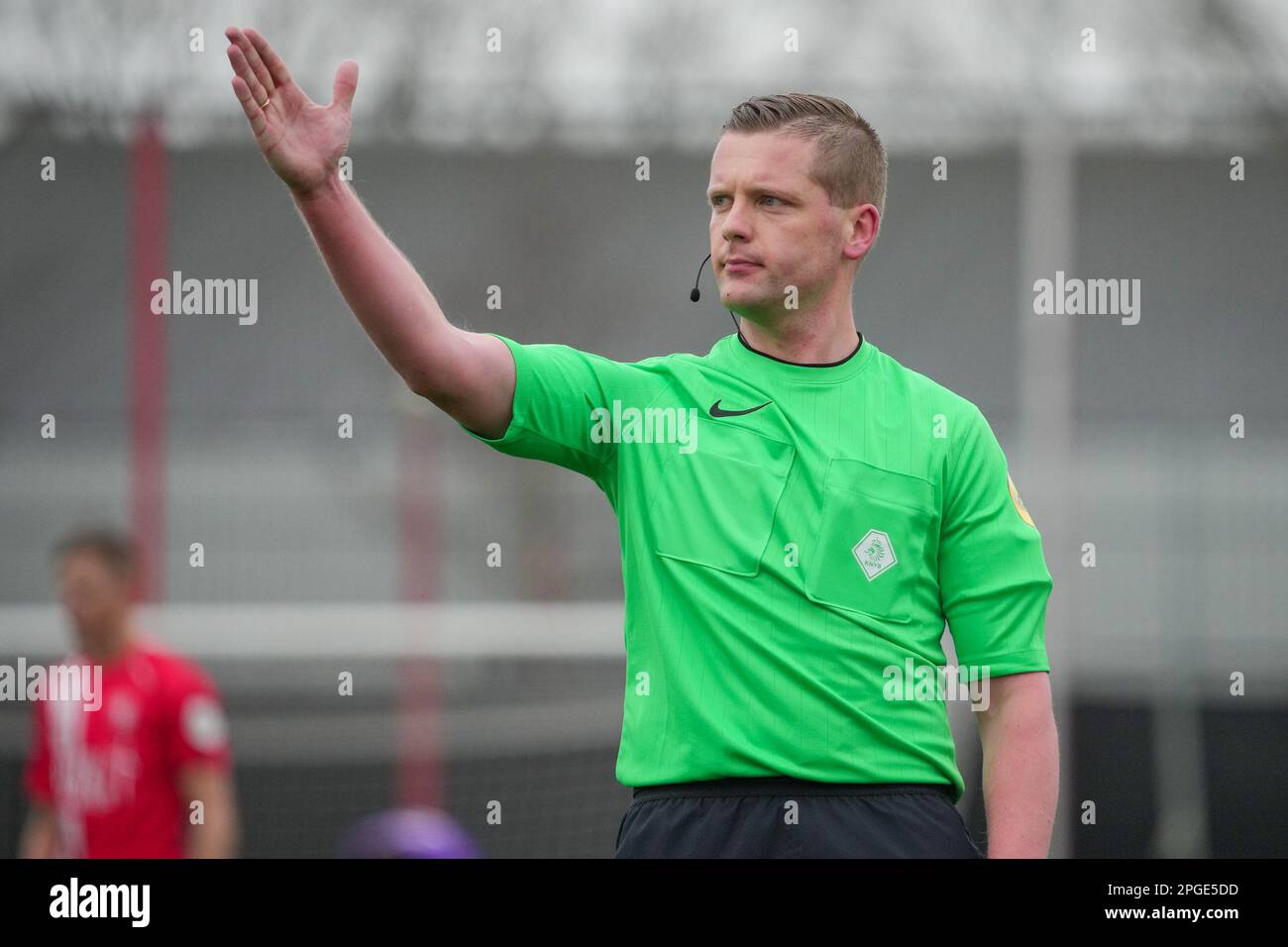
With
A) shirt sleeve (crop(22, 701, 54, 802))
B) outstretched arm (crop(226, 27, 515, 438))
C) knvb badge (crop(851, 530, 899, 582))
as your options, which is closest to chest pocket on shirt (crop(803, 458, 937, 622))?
knvb badge (crop(851, 530, 899, 582))

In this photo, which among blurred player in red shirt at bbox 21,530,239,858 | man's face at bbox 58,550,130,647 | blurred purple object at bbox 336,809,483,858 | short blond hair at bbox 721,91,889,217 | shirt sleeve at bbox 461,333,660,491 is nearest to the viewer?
shirt sleeve at bbox 461,333,660,491

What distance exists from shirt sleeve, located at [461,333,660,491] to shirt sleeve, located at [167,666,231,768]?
3144 millimetres

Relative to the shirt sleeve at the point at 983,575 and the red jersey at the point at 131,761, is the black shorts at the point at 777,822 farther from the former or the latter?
the red jersey at the point at 131,761

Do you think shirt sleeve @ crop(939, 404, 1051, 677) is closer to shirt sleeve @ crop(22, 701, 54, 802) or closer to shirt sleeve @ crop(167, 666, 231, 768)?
shirt sleeve @ crop(167, 666, 231, 768)

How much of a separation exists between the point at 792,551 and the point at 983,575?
0.34 meters

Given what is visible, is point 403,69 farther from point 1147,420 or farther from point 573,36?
point 1147,420

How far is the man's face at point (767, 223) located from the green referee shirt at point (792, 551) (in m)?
0.13

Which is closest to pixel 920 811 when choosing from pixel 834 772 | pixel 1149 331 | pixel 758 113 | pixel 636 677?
pixel 834 772

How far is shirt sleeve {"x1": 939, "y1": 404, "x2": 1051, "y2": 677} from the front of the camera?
2424 mm

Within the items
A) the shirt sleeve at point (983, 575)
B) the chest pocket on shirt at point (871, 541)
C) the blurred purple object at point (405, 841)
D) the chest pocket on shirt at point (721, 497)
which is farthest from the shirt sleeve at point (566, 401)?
the blurred purple object at point (405, 841)

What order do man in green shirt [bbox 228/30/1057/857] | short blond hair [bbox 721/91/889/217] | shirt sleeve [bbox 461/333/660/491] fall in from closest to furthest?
man in green shirt [bbox 228/30/1057/857], shirt sleeve [bbox 461/333/660/491], short blond hair [bbox 721/91/889/217]

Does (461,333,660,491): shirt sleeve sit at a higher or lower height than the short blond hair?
lower

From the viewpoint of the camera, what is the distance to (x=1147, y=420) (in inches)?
364

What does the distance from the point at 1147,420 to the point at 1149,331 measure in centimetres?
102
